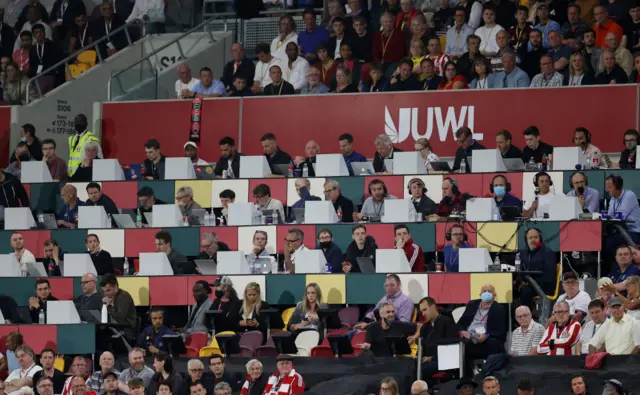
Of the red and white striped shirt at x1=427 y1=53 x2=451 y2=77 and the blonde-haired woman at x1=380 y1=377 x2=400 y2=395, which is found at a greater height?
the red and white striped shirt at x1=427 y1=53 x2=451 y2=77

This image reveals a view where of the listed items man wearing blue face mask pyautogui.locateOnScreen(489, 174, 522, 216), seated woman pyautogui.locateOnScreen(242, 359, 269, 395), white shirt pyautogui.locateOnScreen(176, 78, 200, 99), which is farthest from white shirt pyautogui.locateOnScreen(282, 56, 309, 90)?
seated woman pyautogui.locateOnScreen(242, 359, 269, 395)

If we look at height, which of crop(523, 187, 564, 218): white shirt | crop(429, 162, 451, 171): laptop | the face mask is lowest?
the face mask

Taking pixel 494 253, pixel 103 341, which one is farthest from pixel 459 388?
pixel 103 341

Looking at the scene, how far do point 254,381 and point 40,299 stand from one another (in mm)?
3567

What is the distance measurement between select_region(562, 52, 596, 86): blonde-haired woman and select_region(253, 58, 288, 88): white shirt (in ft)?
14.1

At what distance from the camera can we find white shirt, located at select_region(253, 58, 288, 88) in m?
23.8

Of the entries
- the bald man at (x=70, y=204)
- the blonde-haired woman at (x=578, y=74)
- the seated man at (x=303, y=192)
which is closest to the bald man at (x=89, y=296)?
the bald man at (x=70, y=204)

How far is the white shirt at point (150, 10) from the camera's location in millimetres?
25906

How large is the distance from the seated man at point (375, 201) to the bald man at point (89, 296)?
10.7ft

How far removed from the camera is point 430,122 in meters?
22.8

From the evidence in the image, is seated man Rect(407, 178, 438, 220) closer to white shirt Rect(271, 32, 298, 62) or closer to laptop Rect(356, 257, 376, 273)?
laptop Rect(356, 257, 376, 273)

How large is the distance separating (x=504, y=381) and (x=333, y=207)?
4.48 m

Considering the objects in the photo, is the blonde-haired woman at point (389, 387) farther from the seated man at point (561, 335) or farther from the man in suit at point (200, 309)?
the man in suit at point (200, 309)

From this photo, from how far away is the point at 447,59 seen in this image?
22641 millimetres
